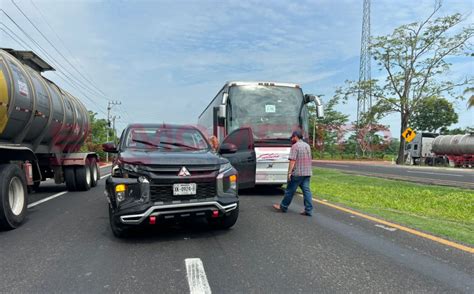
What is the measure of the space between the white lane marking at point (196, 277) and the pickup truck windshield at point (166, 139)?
7.52 ft

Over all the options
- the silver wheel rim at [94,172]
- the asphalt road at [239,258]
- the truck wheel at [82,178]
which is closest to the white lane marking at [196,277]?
the asphalt road at [239,258]

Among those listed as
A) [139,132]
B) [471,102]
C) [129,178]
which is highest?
[471,102]

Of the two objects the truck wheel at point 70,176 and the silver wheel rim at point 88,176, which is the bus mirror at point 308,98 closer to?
the silver wheel rim at point 88,176

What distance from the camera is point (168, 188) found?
5121 mm

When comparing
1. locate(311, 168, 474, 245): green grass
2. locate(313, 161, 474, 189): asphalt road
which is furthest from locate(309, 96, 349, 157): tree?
locate(311, 168, 474, 245): green grass

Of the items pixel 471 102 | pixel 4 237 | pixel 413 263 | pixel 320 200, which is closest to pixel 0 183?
pixel 4 237

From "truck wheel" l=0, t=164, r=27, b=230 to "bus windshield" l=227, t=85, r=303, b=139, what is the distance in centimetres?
575

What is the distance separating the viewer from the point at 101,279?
387 centimetres

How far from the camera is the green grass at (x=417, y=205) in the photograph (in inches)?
245

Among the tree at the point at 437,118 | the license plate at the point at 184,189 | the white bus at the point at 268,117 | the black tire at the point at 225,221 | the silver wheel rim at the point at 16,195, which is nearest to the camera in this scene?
the license plate at the point at 184,189

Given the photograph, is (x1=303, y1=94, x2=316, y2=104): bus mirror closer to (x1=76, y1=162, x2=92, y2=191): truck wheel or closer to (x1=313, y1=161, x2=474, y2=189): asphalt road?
(x1=313, y1=161, x2=474, y2=189): asphalt road

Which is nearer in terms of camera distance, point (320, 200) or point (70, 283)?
point (70, 283)

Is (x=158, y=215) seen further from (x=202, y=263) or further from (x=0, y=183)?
(x=0, y=183)

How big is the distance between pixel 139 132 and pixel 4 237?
2610 mm
